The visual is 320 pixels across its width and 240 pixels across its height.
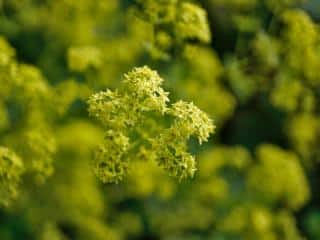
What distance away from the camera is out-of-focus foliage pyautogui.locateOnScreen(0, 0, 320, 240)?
3844 mm

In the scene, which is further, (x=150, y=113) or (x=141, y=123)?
(x=150, y=113)

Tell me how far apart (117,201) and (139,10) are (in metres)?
1.74

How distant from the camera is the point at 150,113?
3.58 metres

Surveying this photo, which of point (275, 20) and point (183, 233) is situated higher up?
point (275, 20)

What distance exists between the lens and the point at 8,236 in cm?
498

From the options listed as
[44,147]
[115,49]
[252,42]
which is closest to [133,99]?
[44,147]

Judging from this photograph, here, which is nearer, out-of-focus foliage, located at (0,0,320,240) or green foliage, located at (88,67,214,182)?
green foliage, located at (88,67,214,182)

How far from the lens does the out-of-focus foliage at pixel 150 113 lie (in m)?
3.84

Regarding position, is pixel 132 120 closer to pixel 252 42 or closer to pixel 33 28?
pixel 252 42

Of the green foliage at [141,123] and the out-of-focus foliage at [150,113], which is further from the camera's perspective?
the out-of-focus foliage at [150,113]

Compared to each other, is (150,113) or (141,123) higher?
(150,113)

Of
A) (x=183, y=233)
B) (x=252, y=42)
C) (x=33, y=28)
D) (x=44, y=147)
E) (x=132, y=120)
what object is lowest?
(x=132, y=120)

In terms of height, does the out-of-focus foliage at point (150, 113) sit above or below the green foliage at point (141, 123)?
above

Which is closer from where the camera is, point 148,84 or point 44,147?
point 148,84
